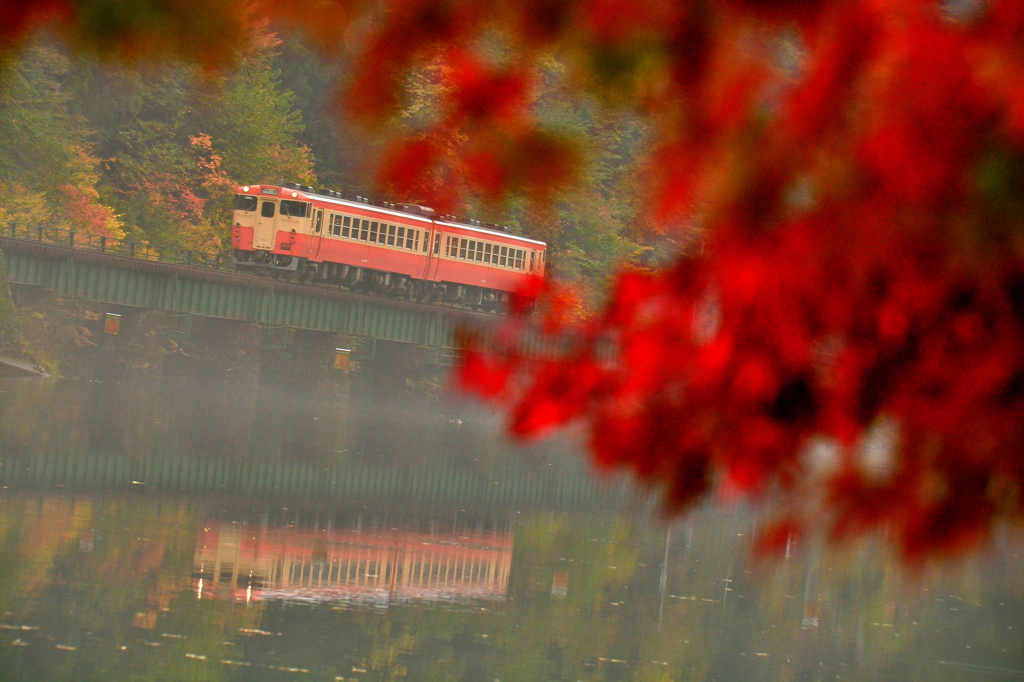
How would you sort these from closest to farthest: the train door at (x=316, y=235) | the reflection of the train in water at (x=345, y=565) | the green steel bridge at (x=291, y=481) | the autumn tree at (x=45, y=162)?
the reflection of the train in water at (x=345, y=565), the green steel bridge at (x=291, y=481), the train door at (x=316, y=235), the autumn tree at (x=45, y=162)

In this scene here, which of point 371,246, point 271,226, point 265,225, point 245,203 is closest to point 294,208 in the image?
point 271,226

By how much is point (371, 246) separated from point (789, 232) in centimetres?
4848

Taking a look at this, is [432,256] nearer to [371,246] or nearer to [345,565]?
[371,246]

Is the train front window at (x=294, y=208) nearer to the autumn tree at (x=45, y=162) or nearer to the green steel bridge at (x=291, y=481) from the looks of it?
the autumn tree at (x=45, y=162)

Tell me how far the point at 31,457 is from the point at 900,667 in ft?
→ 62.4

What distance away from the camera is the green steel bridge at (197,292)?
46031mm

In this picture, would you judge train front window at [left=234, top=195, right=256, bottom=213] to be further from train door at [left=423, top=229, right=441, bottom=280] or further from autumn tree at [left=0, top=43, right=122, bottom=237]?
train door at [left=423, top=229, right=441, bottom=280]

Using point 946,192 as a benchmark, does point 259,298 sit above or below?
above

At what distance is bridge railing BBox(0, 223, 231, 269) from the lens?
160 ft

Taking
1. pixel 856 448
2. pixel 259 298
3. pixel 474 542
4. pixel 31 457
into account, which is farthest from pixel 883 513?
pixel 259 298

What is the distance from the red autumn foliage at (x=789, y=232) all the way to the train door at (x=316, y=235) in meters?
45.5

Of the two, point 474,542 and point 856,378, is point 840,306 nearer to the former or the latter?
point 856,378

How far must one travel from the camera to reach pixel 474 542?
89.2 ft

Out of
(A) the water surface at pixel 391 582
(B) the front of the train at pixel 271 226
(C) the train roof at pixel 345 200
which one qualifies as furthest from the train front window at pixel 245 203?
(A) the water surface at pixel 391 582
